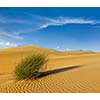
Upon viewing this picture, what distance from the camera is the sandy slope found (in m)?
5.31

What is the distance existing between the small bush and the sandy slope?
0.08 metres

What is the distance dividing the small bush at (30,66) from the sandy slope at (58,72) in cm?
8

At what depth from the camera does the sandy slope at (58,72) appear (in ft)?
17.4

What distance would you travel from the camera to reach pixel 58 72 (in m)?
5.60

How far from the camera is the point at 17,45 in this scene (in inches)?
222

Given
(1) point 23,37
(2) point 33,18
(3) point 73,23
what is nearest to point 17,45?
(1) point 23,37

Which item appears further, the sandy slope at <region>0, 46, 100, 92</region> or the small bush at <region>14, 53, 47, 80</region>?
the small bush at <region>14, 53, 47, 80</region>

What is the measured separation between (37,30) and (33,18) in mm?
206

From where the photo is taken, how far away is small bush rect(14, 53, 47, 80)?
555 centimetres

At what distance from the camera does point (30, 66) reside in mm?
5602

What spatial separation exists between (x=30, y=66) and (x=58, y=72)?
45 centimetres

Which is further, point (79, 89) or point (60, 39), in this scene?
point (60, 39)

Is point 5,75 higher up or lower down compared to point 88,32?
lower down
